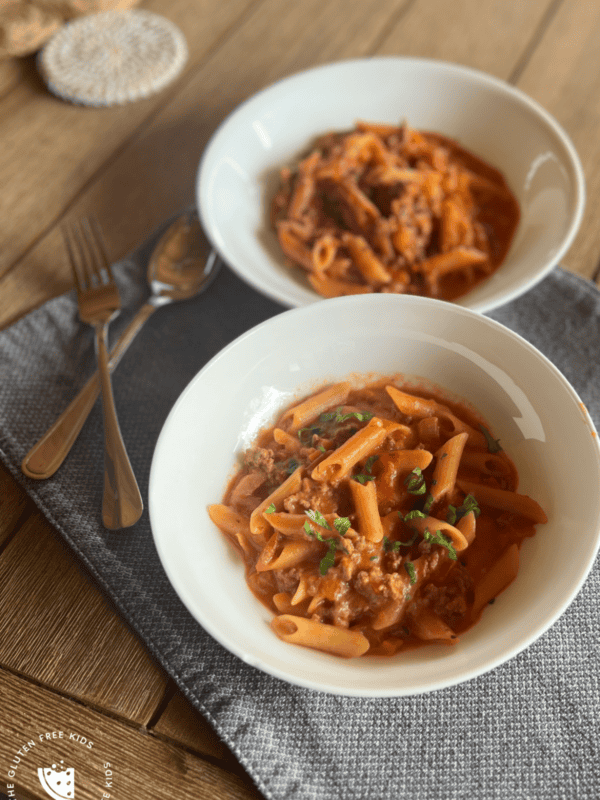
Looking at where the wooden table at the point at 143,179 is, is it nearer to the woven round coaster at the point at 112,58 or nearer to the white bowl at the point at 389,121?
the woven round coaster at the point at 112,58

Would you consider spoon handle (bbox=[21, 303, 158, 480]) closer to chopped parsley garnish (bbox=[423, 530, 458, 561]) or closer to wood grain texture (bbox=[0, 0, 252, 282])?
wood grain texture (bbox=[0, 0, 252, 282])

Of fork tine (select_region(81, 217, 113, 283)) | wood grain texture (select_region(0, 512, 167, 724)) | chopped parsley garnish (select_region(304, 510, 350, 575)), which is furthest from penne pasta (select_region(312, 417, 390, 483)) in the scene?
fork tine (select_region(81, 217, 113, 283))

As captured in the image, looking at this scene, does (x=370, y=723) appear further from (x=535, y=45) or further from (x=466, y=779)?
(x=535, y=45)

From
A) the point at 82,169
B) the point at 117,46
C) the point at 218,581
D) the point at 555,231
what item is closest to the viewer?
the point at 218,581

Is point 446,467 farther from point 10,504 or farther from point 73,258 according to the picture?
point 73,258

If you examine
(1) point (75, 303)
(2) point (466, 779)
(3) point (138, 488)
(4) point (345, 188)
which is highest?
(4) point (345, 188)

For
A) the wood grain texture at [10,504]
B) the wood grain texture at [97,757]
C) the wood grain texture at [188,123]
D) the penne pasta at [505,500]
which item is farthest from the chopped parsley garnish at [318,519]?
the wood grain texture at [188,123]

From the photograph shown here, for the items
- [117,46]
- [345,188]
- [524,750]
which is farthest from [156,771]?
[117,46]
